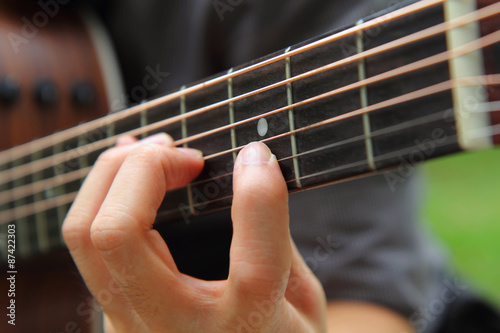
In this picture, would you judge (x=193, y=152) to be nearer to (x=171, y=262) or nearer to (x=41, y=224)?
(x=171, y=262)

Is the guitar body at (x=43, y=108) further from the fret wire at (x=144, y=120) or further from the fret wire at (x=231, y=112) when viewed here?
the fret wire at (x=231, y=112)

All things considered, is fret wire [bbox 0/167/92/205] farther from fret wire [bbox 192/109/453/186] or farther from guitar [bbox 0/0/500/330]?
fret wire [bbox 192/109/453/186]

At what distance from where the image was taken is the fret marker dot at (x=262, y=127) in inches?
17.4

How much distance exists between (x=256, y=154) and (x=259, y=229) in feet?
0.25

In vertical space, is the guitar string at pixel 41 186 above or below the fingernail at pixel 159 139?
below

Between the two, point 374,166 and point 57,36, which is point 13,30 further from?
point 374,166

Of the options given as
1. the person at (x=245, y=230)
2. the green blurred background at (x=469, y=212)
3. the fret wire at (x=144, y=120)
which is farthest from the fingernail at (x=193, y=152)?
the green blurred background at (x=469, y=212)

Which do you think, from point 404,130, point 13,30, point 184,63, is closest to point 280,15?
point 184,63

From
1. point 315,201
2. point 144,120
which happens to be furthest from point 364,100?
point 315,201

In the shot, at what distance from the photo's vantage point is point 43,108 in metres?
0.90

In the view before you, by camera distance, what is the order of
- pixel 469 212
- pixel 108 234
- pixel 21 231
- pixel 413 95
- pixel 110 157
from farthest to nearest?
1. pixel 469 212
2. pixel 21 231
3. pixel 110 157
4. pixel 108 234
5. pixel 413 95

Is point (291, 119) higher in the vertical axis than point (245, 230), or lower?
higher

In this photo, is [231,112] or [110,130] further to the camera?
[110,130]

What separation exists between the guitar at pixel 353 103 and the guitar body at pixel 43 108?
399 mm
